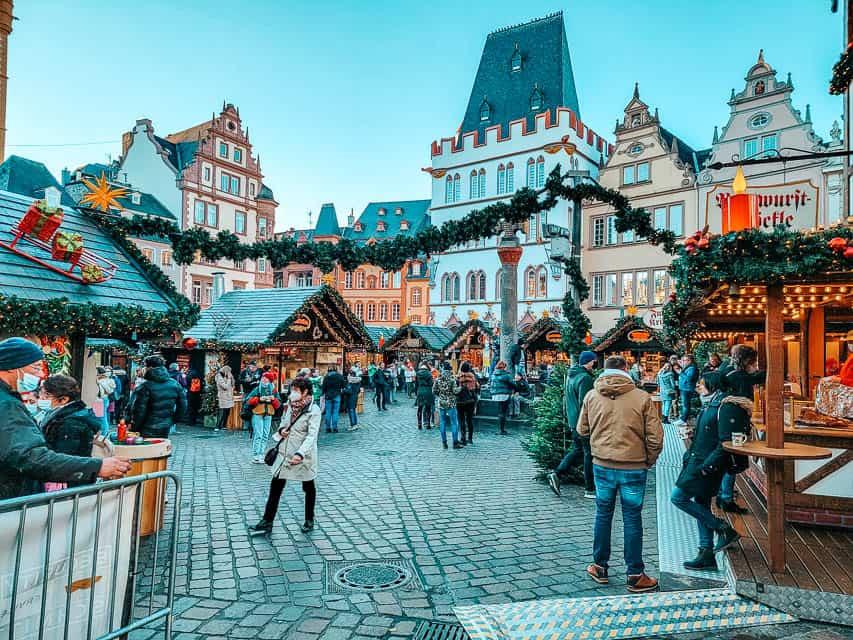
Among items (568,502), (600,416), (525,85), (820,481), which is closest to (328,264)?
(568,502)

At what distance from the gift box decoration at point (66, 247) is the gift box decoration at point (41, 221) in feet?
0.35

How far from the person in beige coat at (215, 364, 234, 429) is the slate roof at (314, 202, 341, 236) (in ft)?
163

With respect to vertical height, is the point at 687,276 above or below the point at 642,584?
above

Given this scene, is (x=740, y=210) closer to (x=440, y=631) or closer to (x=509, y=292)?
(x=440, y=631)

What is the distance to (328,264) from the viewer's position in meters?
9.13

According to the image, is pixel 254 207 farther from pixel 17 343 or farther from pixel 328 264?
pixel 17 343

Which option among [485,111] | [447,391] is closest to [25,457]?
[447,391]

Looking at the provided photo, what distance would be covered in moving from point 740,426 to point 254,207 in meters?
42.6

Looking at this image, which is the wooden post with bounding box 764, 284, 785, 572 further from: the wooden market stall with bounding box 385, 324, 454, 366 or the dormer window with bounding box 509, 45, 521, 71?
the dormer window with bounding box 509, 45, 521, 71

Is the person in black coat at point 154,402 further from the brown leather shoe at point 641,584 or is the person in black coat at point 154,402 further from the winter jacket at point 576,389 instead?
the brown leather shoe at point 641,584

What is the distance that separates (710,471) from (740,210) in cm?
231

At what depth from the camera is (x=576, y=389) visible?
7.72 metres

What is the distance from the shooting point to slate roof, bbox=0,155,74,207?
31.8 metres

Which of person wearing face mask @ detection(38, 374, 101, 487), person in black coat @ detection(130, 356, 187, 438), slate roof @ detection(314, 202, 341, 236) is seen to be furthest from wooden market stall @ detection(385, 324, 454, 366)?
slate roof @ detection(314, 202, 341, 236)
